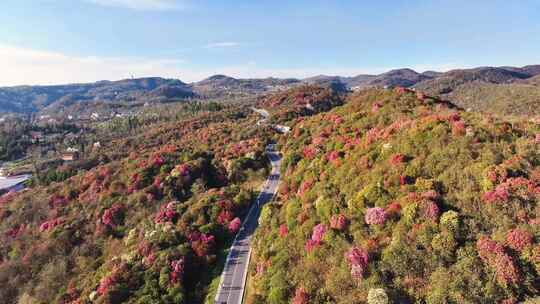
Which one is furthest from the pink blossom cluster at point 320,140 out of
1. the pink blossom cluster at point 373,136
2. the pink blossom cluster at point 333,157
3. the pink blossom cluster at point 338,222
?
the pink blossom cluster at point 338,222

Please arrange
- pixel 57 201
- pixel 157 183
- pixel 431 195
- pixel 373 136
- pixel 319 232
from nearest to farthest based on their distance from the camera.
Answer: pixel 431 195 → pixel 319 232 → pixel 373 136 → pixel 157 183 → pixel 57 201

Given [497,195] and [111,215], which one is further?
[111,215]

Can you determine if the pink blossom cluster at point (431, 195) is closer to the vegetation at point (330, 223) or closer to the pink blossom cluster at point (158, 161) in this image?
the vegetation at point (330, 223)

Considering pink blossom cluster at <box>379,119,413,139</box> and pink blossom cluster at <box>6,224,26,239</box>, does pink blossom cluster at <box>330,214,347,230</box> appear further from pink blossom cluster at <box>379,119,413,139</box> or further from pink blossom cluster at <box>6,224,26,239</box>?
pink blossom cluster at <box>6,224,26,239</box>

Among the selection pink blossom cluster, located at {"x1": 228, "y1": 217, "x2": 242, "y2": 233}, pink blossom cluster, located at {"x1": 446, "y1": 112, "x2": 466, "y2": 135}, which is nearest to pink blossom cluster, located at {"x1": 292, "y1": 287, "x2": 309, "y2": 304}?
pink blossom cluster, located at {"x1": 228, "y1": 217, "x2": 242, "y2": 233}

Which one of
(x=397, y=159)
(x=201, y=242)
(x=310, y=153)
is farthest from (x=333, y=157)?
(x=201, y=242)

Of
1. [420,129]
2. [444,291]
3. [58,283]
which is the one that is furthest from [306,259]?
[58,283]

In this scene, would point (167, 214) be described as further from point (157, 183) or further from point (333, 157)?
point (333, 157)
